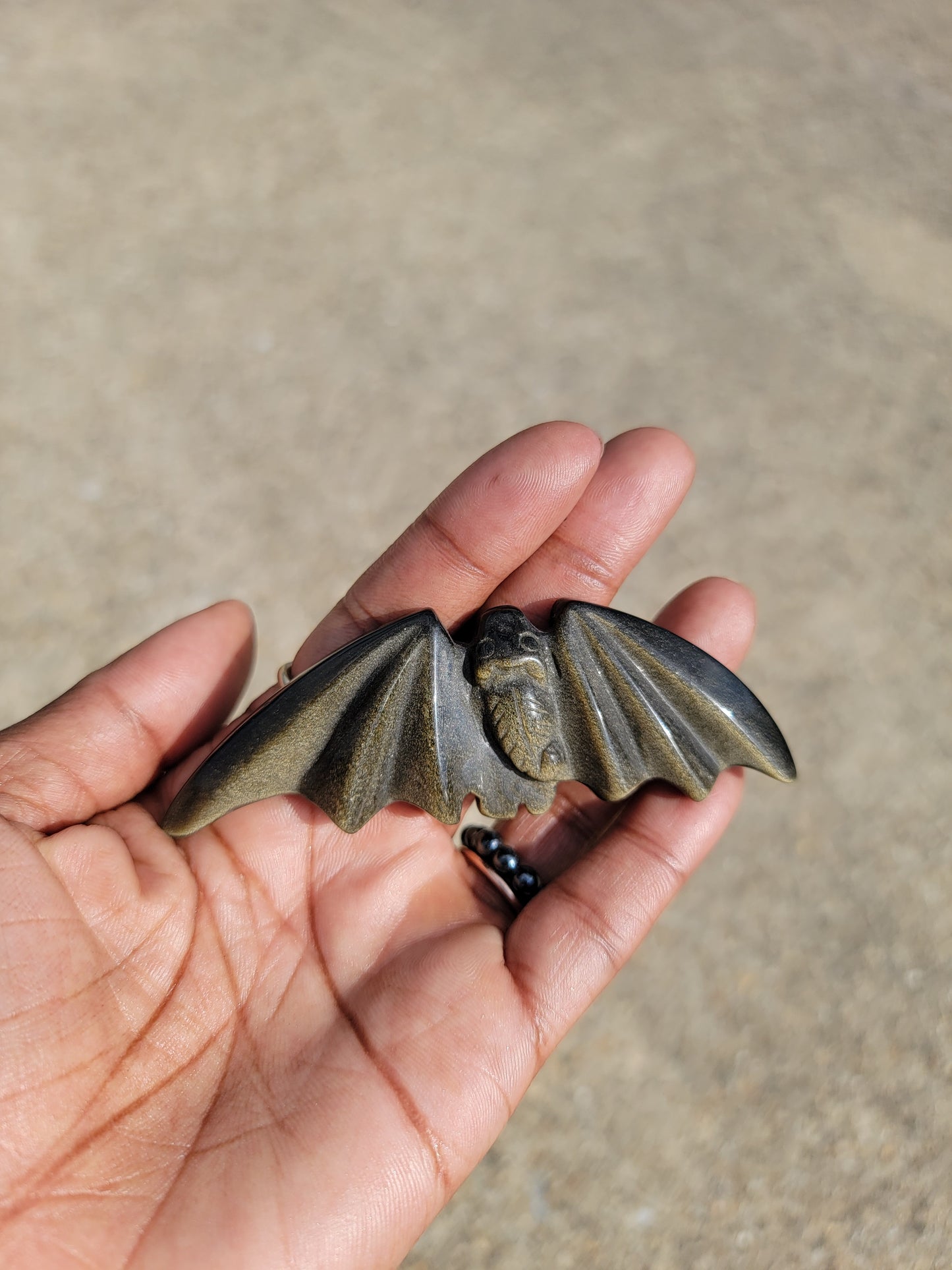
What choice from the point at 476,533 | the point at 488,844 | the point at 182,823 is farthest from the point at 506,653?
the point at 182,823

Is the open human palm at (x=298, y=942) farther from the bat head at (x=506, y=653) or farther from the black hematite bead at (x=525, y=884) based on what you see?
the bat head at (x=506, y=653)

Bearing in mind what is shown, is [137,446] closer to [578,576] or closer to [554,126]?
[578,576]

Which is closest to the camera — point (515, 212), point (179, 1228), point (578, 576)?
point (179, 1228)

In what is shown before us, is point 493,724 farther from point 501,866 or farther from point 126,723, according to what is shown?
point 126,723

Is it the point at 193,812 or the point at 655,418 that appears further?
the point at 655,418

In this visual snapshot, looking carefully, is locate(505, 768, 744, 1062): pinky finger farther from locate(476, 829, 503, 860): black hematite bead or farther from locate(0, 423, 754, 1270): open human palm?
locate(476, 829, 503, 860): black hematite bead

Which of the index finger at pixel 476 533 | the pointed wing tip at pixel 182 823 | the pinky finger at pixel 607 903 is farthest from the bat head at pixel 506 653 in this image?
the pointed wing tip at pixel 182 823

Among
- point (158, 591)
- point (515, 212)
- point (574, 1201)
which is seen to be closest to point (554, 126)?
point (515, 212)
